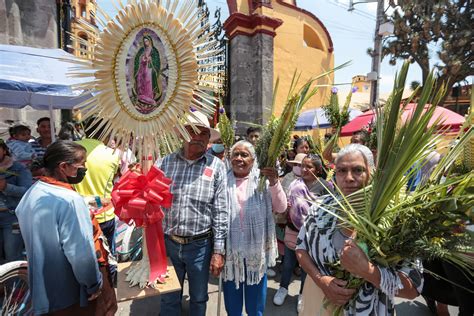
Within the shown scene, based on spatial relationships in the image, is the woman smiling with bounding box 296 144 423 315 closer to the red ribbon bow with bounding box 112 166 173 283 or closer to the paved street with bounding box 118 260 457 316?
the red ribbon bow with bounding box 112 166 173 283

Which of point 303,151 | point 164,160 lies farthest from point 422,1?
point 164,160

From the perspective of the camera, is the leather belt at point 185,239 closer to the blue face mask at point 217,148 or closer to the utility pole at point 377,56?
the blue face mask at point 217,148

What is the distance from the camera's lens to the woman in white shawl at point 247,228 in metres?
2.24

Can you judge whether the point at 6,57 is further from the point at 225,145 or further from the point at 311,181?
the point at 311,181

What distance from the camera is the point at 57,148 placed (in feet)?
5.45

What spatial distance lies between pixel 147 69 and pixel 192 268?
142 centimetres

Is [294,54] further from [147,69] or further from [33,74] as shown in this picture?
[147,69]

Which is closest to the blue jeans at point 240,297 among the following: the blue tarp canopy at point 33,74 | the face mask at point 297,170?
the face mask at point 297,170

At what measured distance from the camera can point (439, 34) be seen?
16062 millimetres

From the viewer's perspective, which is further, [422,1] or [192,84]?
[422,1]

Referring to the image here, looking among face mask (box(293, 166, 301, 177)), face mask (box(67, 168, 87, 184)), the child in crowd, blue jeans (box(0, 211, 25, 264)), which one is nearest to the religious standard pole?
face mask (box(293, 166, 301, 177))

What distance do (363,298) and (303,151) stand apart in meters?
2.61

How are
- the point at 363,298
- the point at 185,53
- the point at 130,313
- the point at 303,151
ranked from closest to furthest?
the point at 363,298 < the point at 185,53 < the point at 130,313 < the point at 303,151

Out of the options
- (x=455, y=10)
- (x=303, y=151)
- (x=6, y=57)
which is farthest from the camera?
(x=455, y=10)
